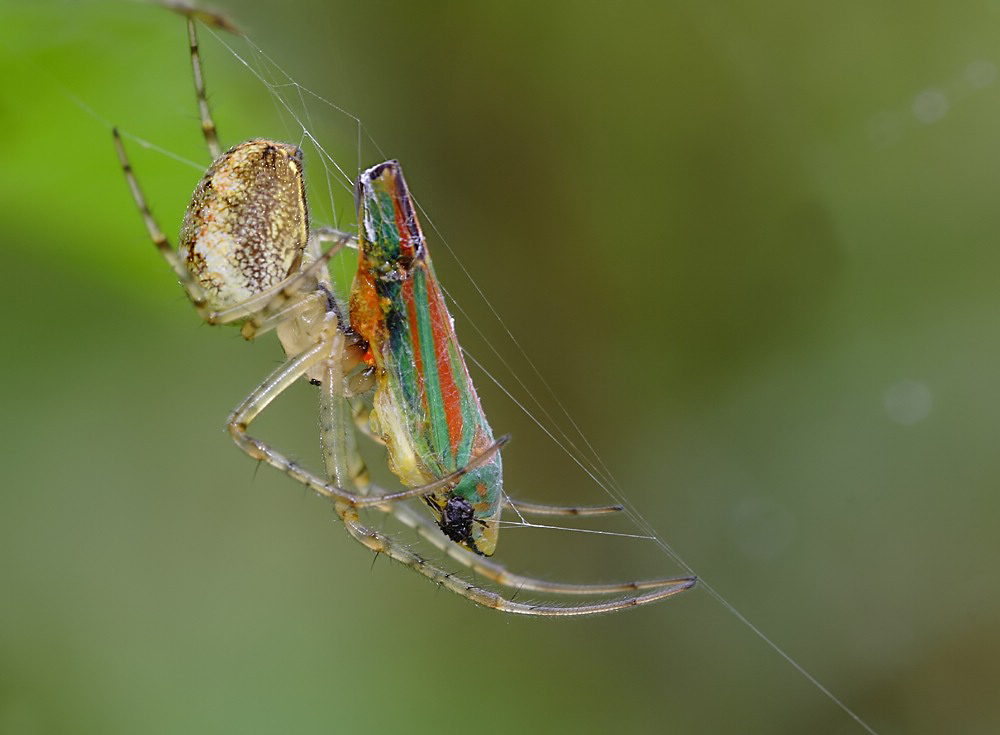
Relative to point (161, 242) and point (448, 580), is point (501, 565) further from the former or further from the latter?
point (161, 242)

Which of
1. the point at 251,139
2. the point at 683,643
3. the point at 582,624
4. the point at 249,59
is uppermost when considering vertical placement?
the point at 249,59

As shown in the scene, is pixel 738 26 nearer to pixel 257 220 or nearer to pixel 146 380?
pixel 257 220

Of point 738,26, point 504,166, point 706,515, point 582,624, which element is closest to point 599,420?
point 706,515

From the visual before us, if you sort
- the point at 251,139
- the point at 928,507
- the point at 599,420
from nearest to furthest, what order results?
the point at 251,139 → the point at 928,507 → the point at 599,420

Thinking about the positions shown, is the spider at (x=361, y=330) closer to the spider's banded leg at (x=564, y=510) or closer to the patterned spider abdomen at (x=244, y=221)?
the patterned spider abdomen at (x=244, y=221)

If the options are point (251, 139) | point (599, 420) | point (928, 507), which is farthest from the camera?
point (599, 420)

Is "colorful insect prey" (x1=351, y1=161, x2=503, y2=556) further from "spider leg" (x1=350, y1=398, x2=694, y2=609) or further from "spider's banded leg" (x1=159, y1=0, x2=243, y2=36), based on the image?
"spider's banded leg" (x1=159, y1=0, x2=243, y2=36)

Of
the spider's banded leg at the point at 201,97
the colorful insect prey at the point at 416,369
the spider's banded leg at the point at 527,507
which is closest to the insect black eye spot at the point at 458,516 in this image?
the colorful insect prey at the point at 416,369

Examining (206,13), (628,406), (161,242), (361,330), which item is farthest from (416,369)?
(628,406)

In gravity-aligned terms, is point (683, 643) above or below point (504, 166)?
below
